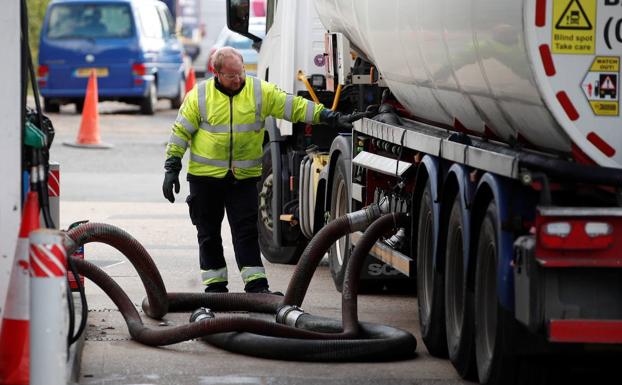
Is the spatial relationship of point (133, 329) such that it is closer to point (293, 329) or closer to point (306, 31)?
point (293, 329)

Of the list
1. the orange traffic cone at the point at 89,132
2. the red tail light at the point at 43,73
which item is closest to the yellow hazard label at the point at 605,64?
the orange traffic cone at the point at 89,132

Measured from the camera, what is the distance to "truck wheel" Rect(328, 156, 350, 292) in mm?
11656

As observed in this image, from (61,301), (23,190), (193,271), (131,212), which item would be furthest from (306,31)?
(61,301)

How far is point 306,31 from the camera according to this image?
13117 mm

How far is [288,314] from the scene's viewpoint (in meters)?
9.81

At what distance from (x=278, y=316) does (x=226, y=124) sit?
158cm

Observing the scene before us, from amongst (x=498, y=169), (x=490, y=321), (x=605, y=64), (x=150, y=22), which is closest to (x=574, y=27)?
(x=605, y=64)

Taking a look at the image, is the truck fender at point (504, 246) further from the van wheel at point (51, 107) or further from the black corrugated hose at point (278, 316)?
the van wheel at point (51, 107)

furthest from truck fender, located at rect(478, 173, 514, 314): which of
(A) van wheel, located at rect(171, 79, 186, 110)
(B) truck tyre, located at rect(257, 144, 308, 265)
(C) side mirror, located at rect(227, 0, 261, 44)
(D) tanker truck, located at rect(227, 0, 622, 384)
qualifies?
(A) van wheel, located at rect(171, 79, 186, 110)

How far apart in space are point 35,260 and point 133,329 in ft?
9.52

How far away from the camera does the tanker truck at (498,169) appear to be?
699 cm

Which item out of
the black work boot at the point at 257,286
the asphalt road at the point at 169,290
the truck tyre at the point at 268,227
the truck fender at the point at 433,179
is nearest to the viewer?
the asphalt road at the point at 169,290

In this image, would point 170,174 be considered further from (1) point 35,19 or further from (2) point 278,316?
(1) point 35,19

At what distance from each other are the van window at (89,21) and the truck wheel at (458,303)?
67.2 feet
